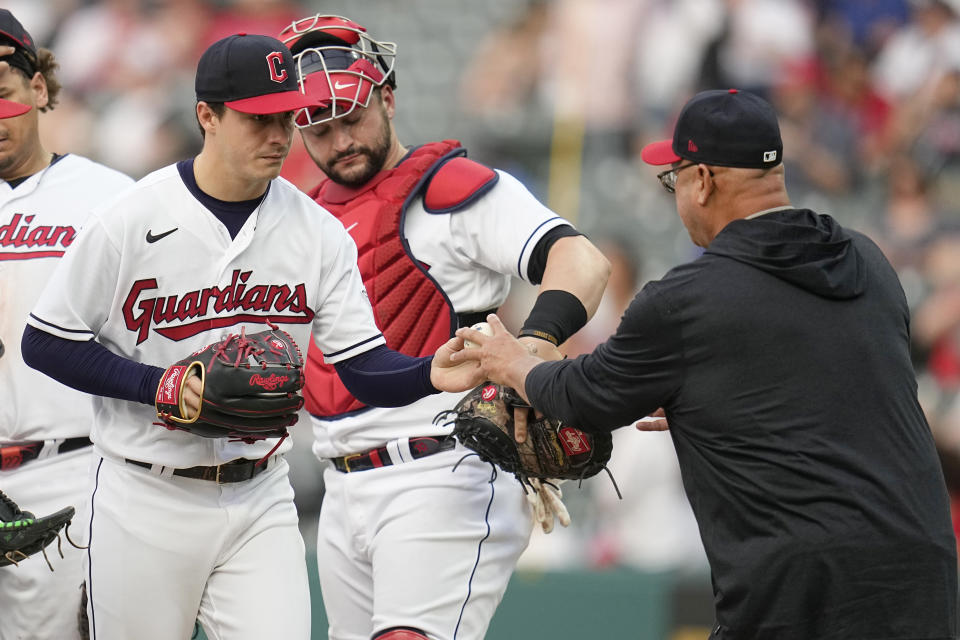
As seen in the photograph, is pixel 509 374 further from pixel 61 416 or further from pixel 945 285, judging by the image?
pixel 945 285

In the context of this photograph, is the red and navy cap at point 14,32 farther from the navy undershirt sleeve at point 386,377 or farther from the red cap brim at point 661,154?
the red cap brim at point 661,154

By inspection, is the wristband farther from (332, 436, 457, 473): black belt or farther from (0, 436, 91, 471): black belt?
(0, 436, 91, 471): black belt

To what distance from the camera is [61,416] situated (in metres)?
4.40

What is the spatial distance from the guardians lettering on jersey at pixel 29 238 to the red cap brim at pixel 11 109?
361mm

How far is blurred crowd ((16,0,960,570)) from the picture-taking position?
9.17 metres

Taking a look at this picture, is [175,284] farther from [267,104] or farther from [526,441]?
[526,441]

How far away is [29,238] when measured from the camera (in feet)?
14.4

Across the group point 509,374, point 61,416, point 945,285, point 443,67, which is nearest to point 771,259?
point 509,374

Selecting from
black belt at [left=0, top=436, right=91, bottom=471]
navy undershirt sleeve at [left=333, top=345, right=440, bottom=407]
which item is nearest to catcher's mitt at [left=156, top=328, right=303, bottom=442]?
navy undershirt sleeve at [left=333, top=345, right=440, bottom=407]

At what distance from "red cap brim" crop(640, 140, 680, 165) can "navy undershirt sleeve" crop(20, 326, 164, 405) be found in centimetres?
153

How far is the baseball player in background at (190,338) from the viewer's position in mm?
3631

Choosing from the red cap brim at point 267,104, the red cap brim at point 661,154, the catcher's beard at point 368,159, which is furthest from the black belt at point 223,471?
the red cap brim at point 661,154

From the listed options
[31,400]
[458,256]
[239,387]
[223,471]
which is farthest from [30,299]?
[458,256]

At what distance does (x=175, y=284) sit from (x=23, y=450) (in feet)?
3.61
